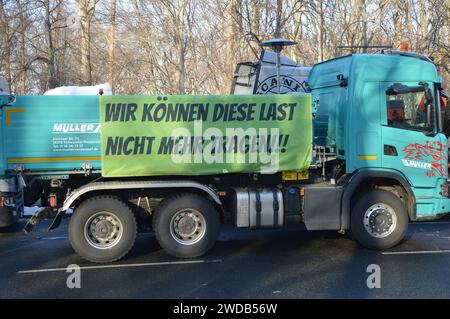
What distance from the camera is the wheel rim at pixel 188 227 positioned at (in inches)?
276

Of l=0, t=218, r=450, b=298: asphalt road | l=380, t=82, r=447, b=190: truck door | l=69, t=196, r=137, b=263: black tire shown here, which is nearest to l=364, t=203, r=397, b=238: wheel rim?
l=0, t=218, r=450, b=298: asphalt road

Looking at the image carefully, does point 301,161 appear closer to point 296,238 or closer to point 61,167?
point 296,238

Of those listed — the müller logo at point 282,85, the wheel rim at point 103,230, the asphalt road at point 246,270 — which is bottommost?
the asphalt road at point 246,270

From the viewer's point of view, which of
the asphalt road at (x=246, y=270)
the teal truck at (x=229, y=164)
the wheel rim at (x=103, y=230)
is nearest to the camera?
the asphalt road at (x=246, y=270)

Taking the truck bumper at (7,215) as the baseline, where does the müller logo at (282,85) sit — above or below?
above

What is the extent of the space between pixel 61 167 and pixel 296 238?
4.20m

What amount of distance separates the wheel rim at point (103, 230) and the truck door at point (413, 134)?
417 cm

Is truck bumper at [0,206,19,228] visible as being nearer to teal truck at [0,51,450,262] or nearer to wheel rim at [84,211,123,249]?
teal truck at [0,51,450,262]

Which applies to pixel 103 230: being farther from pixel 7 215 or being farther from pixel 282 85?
pixel 282 85

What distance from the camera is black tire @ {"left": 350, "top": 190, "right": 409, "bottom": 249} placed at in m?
7.38

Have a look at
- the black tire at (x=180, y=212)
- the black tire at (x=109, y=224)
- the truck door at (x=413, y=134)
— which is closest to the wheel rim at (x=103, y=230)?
the black tire at (x=109, y=224)

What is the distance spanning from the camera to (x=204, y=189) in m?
6.99

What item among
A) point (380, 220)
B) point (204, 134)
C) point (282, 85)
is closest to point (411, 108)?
point (380, 220)

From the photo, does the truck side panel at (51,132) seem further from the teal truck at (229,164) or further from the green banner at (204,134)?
the green banner at (204,134)
